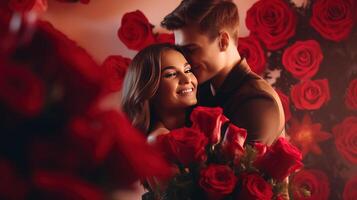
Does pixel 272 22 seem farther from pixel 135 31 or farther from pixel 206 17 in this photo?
pixel 135 31

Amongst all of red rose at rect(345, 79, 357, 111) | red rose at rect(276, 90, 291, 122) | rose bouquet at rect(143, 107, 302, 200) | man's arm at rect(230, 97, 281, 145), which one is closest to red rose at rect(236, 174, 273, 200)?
rose bouquet at rect(143, 107, 302, 200)

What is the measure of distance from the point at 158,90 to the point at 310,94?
1.47ft

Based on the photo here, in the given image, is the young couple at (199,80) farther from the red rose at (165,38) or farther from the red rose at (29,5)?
the red rose at (29,5)

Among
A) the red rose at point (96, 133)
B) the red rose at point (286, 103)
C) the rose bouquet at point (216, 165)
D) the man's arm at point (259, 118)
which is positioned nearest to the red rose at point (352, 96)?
the red rose at point (286, 103)

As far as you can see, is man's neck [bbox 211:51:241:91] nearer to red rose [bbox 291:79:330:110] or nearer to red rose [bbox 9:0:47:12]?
red rose [bbox 291:79:330:110]

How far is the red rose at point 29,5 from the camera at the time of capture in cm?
101

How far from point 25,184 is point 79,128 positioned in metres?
0.06

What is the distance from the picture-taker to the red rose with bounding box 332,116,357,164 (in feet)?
4.01

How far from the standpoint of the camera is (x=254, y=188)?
0.77m

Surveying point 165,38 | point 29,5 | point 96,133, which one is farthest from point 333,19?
point 96,133

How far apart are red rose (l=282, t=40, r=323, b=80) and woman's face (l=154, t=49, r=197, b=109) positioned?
1.04 ft

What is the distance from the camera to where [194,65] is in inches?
41.9

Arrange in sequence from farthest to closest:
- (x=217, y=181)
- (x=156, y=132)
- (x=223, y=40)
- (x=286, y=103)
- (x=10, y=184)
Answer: (x=286, y=103)
(x=223, y=40)
(x=156, y=132)
(x=217, y=181)
(x=10, y=184)

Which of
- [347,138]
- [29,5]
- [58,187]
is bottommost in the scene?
[347,138]
